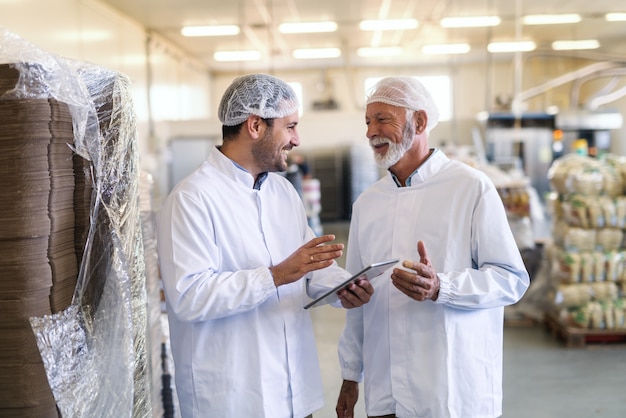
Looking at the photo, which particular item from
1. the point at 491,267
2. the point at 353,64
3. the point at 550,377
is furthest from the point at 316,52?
the point at 491,267

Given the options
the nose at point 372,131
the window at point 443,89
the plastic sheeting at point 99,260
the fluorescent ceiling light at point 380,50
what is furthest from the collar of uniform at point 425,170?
the window at point 443,89

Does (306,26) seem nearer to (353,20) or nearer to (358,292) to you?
(353,20)

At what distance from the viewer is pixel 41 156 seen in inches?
57.9

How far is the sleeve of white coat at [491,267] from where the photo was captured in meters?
1.94

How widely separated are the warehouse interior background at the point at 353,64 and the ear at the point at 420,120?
366 cm

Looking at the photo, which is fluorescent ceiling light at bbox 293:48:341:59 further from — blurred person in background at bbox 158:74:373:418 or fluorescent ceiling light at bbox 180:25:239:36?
blurred person in background at bbox 158:74:373:418

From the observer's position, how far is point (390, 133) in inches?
84.9

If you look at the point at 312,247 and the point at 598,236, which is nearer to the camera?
the point at 312,247

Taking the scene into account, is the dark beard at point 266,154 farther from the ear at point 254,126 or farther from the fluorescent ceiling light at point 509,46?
the fluorescent ceiling light at point 509,46

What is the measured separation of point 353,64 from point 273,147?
52.0 feet

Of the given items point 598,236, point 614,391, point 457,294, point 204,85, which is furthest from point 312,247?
point 204,85

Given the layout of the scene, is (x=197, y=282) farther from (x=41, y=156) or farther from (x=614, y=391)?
(x=614, y=391)

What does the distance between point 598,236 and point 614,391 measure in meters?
1.55

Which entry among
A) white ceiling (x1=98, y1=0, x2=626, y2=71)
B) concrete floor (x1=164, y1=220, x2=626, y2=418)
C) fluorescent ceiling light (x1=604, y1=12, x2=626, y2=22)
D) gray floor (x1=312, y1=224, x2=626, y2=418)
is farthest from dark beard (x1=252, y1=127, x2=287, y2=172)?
fluorescent ceiling light (x1=604, y1=12, x2=626, y2=22)
